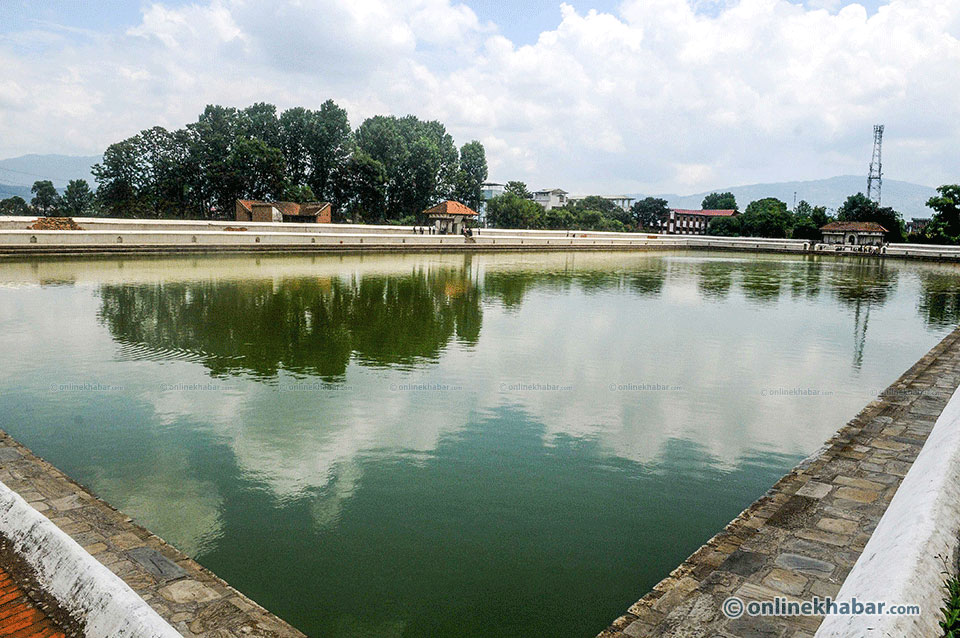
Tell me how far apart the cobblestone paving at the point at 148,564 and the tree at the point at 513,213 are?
6246cm

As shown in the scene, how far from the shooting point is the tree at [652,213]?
374 ft

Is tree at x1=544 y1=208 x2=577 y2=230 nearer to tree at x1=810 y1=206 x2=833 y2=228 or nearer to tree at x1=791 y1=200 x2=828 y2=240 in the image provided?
tree at x1=791 y1=200 x2=828 y2=240

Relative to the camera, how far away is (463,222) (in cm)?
5278

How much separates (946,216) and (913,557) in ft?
213

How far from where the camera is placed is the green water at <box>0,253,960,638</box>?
4484mm

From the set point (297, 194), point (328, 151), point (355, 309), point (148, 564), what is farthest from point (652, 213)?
point (148, 564)

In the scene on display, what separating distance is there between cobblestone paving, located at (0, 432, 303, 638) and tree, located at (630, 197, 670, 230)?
113830mm

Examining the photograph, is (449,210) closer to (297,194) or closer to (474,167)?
(297,194)

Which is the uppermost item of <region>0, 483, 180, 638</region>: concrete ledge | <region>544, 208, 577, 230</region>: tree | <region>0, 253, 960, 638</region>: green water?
<region>544, 208, 577, 230</region>: tree

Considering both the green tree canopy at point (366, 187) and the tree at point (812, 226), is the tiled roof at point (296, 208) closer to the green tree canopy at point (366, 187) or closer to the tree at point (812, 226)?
the green tree canopy at point (366, 187)

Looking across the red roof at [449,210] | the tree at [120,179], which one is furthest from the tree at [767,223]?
the tree at [120,179]

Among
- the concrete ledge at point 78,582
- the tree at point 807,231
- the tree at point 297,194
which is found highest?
the tree at point 297,194

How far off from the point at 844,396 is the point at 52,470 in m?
10.1

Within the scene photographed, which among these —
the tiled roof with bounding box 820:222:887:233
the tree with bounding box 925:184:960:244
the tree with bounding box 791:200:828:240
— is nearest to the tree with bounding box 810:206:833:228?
the tree with bounding box 791:200:828:240
